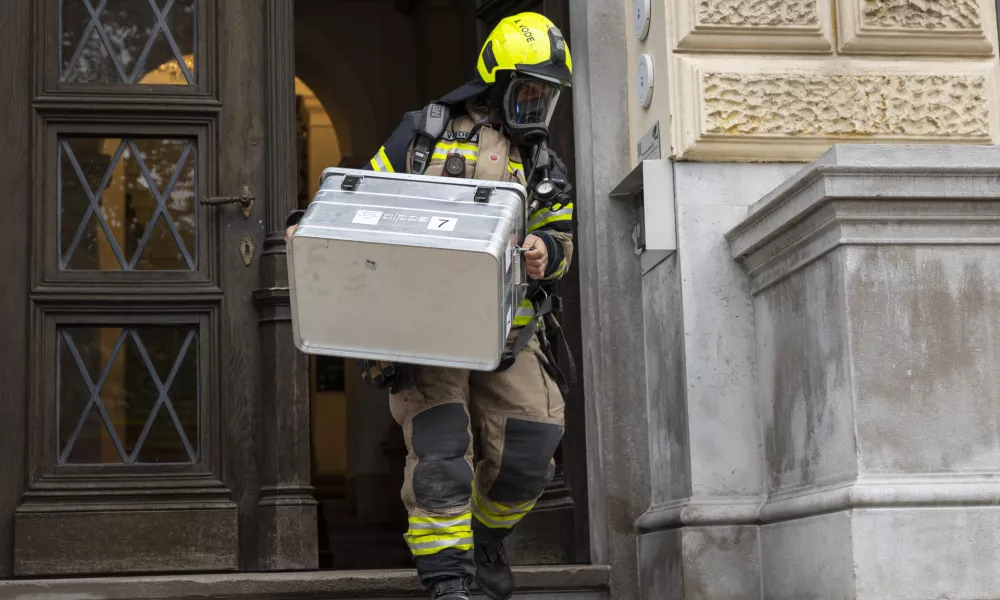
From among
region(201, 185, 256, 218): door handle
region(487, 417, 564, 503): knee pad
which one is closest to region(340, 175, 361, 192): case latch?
region(487, 417, 564, 503): knee pad

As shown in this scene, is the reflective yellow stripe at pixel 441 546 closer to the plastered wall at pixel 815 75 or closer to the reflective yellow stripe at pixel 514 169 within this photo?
the reflective yellow stripe at pixel 514 169

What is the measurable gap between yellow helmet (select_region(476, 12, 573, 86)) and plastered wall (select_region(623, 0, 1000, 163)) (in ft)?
2.37

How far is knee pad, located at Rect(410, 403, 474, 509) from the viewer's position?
157 inches

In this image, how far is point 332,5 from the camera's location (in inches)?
420

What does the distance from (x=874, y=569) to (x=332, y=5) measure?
769 centimetres

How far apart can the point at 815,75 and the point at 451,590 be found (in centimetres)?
223

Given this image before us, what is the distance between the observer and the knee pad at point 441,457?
13.1ft

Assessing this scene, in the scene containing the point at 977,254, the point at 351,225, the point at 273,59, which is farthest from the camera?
the point at 273,59

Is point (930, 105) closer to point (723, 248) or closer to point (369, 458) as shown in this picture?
point (723, 248)

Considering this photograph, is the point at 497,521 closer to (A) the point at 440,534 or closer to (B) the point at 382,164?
(A) the point at 440,534

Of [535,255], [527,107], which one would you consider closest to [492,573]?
[535,255]

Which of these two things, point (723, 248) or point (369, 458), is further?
point (369, 458)

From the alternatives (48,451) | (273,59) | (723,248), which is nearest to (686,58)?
(723,248)

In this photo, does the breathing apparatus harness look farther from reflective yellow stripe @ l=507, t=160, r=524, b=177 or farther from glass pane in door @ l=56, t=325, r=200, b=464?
glass pane in door @ l=56, t=325, r=200, b=464
